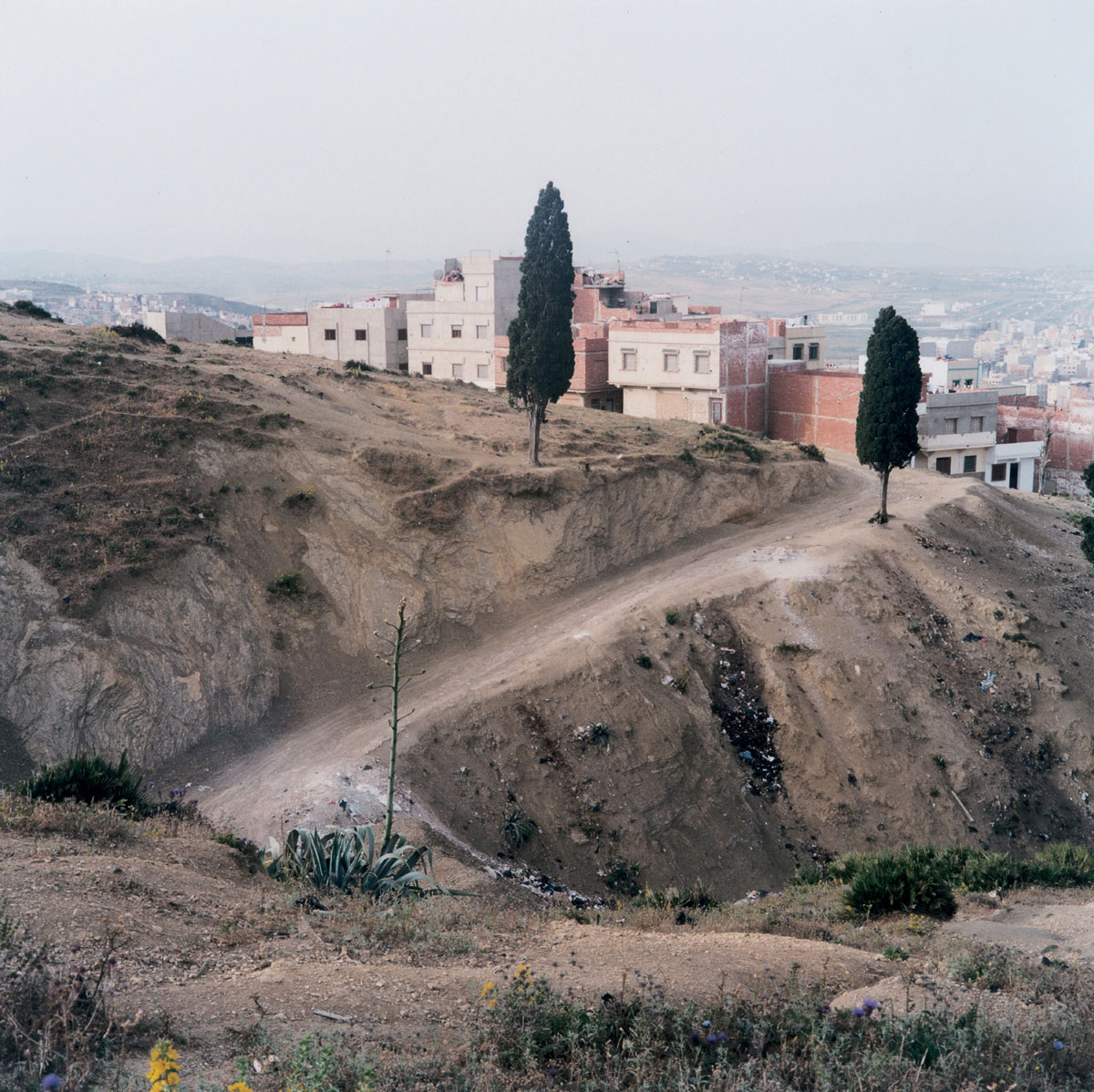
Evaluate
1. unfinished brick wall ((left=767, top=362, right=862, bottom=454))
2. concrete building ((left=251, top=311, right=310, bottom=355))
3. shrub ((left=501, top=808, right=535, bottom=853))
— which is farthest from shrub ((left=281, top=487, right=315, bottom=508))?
concrete building ((left=251, top=311, right=310, bottom=355))

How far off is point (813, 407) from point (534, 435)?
22.6 meters

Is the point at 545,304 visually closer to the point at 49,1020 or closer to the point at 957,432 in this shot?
the point at 49,1020

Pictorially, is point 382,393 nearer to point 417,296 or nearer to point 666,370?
point 666,370

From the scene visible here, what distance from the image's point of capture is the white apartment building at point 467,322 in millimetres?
60625

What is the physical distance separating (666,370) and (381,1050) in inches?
1764

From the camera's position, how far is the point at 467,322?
201ft

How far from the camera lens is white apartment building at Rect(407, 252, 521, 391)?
60.6m

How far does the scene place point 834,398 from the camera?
156ft

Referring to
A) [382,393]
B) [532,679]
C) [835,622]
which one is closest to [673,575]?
[835,622]

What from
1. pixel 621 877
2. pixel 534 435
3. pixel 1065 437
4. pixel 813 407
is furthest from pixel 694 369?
pixel 621 877

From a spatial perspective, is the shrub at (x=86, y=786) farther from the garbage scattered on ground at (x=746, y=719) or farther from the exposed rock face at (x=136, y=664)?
the garbage scattered on ground at (x=746, y=719)

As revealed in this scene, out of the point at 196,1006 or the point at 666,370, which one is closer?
the point at 196,1006

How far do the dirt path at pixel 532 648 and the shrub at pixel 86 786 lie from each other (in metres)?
3.73

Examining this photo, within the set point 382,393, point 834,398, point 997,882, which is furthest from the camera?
point 834,398
